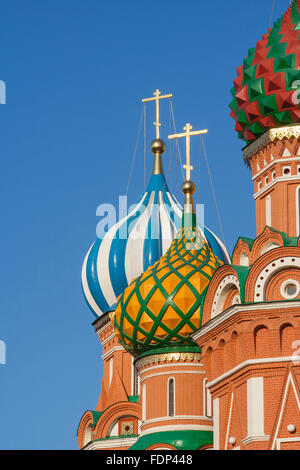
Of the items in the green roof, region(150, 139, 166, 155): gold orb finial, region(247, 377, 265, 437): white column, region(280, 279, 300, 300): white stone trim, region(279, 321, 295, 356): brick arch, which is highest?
region(150, 139, 166, 155): gold orb finial

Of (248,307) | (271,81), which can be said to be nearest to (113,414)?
(248,307)

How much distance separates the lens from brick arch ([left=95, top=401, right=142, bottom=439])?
28750 mm

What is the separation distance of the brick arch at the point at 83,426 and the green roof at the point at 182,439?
4151mm

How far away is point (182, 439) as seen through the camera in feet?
81.9

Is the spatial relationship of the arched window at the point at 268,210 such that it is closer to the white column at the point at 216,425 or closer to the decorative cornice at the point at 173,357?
the decorative cornice at the point at 173,357

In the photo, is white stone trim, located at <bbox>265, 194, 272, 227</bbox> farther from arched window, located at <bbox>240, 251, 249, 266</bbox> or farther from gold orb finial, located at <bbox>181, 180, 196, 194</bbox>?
gold orb finial, located at <bbox>181, 180, 196, 194</bbox>

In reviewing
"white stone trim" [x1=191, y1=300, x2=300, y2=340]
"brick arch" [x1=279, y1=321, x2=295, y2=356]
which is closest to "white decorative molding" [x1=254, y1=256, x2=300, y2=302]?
"white stone trim" [x1=191, y1=300, x2=300, y2=340]

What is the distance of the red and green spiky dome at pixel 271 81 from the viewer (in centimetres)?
2400

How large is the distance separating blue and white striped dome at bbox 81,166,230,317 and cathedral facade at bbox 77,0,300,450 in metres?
2.48

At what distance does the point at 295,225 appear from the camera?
23891 millimetres

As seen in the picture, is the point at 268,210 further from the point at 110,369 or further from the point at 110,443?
the point at 110,369

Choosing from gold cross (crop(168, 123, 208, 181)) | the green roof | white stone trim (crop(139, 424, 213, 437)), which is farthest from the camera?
gold cross (crop(168, 123, 208, 181))
